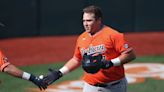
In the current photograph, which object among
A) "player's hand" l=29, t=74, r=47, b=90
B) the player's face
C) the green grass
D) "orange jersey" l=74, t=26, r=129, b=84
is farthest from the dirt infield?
the player's face

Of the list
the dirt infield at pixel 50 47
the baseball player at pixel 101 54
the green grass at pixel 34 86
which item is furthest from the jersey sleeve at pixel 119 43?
the dirt infield at pixel 50 47

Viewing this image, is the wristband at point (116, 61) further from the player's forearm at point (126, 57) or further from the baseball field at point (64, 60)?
the baseball field at point (64, 60)

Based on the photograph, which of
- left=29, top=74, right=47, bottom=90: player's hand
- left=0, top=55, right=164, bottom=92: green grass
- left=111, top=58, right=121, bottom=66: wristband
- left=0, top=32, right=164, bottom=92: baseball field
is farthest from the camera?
left=0, top=32, right=164, bottom=92: baseball field

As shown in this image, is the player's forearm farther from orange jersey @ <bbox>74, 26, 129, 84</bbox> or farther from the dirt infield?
the dirt infield

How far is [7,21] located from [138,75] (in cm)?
753

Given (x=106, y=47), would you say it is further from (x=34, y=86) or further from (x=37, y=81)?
(x=34, y=86)

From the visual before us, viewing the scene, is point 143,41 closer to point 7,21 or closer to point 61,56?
point 61,56

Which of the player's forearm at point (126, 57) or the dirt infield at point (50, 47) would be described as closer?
the player's forearm at point (126, 57)

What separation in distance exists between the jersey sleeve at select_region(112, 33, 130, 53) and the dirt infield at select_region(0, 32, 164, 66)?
7.59 metres

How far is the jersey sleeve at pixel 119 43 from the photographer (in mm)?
5273

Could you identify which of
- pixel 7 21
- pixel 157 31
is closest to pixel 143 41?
pixel 157 31

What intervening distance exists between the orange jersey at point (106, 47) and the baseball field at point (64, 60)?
3.88 meters

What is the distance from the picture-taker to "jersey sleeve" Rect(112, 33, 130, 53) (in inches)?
208

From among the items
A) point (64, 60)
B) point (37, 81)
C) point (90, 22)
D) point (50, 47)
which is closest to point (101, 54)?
point (90, 22)
